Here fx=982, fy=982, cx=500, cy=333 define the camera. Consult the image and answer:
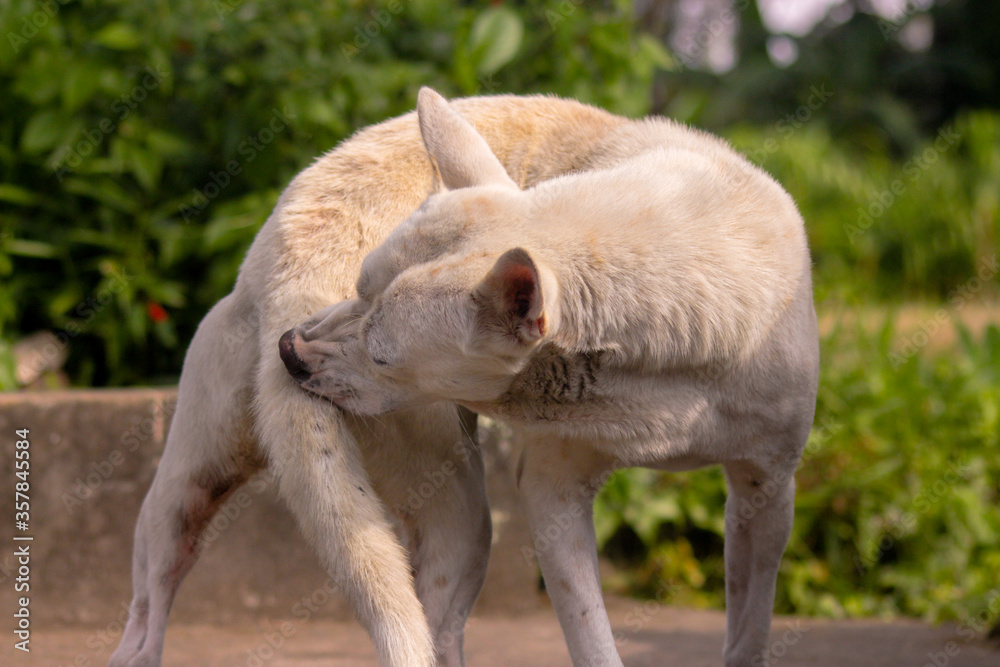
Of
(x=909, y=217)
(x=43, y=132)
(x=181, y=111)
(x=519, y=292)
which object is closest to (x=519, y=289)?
(x=519, y=292)

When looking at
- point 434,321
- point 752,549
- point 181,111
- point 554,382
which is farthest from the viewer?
point 181,111

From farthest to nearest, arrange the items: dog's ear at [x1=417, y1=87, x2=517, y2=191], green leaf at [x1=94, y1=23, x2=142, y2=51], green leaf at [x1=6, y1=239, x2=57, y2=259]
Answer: green leaf at [x1=6, y1=239, x2=57, y2=259]
green leaf at [x1=94, y1=23, x2=142, y2=51]
dog's ear at [x1=417, y1=87, x2=517, y2=191]

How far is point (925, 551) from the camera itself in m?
5.25

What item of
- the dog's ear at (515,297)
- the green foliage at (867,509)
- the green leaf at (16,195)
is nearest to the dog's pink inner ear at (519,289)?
the dog's ear at (515,297)

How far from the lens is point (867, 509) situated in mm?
5266

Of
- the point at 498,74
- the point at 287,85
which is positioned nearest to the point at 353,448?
the point at 287,85

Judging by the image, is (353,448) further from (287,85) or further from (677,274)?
(287,85)

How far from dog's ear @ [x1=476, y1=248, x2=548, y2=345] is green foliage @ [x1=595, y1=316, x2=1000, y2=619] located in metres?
3.05

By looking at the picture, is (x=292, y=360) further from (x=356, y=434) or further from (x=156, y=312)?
(x=156, y=312)

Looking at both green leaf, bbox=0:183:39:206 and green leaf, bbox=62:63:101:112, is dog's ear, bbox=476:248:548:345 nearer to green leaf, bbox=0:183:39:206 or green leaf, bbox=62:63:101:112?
green leaf, bbox=62:63:101:112

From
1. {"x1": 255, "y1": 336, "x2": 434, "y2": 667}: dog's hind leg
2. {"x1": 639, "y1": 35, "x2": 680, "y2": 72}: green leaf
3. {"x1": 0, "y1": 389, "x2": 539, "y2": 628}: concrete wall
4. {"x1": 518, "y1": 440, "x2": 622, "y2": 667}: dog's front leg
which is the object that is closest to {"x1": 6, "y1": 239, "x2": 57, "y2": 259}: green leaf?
{"x1": 0, "y1": 389, "x2": 539, "y2": 628}: concrete wall

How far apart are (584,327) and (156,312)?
3.40 metres

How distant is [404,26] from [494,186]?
3330 mm

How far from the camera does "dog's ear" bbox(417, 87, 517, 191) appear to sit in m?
2.76
